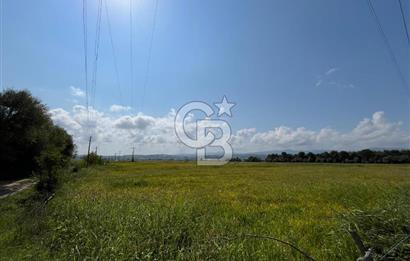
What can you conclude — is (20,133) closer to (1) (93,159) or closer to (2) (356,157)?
(1) (93,159)

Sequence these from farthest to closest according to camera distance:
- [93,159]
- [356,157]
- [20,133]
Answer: [356,157] < [93,159] < [20,133]

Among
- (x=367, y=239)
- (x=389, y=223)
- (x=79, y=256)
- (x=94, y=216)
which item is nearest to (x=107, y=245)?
(x=79, y=256)

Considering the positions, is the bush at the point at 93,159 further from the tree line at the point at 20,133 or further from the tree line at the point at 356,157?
the tree line at the point at 356,157

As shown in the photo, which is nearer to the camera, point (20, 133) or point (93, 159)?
point (20, 133)

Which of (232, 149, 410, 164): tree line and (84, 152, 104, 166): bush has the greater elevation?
(232, 149, 410, 164): tree line

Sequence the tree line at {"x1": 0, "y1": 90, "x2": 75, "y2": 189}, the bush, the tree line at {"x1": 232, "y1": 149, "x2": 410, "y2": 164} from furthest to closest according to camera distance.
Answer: the tree line at {"x1": 232, "y1": 149, "x2": 410, "y2": 164} < the bush < the tree line at {"x1": 0, "y1": 90, "x2": 75, "y2": 189}

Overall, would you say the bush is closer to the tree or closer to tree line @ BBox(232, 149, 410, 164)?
the tree

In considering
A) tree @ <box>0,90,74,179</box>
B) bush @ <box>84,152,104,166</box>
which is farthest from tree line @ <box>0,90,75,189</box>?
bush @ <box>84,152,104,166</box>

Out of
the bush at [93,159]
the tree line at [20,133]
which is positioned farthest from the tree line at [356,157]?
the tree line at [20,133]

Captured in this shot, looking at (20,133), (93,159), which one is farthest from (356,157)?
(20,133)

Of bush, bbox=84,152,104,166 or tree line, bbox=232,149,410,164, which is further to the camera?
tree line, bbox=232,149,410,164

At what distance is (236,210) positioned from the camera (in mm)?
8156

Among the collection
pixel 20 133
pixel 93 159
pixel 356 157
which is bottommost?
pixel 93 159

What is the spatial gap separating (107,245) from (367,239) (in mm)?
3684
